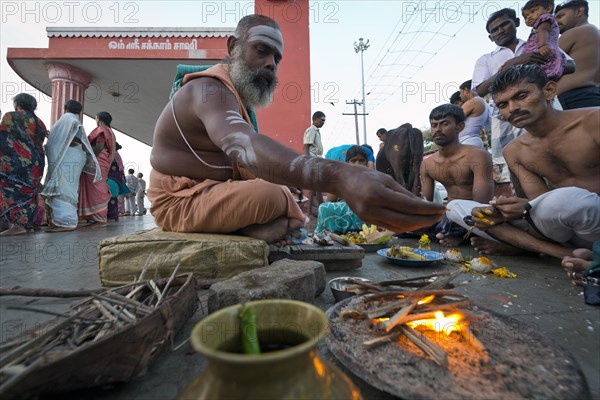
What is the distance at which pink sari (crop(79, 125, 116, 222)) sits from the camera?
5902 mm

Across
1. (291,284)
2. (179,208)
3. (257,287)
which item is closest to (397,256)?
(291,284)

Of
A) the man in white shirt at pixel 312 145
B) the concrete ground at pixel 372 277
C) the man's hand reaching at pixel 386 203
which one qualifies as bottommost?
the concrete ground at pixel 372 277

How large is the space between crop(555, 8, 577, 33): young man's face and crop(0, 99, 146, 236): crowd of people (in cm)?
811

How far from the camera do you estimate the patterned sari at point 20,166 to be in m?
4.59

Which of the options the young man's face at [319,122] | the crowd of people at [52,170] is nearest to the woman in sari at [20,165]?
the crowd of people at [52,170]

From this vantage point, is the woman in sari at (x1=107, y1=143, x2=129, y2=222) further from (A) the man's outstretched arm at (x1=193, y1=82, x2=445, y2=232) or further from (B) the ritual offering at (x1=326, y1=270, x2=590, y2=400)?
(B) the ritual offering at (x1=326, y1=270, x2=590, y2=400)

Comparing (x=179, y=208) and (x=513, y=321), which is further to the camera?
(x=179, y=208)

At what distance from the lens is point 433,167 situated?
13.9 feet

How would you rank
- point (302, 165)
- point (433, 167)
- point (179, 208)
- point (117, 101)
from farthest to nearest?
point (117, 101)
point (433, 167)
point (179, 208)
point (302, 165)

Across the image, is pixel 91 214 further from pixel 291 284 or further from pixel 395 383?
pixel 395 383

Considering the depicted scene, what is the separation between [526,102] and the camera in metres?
2.56

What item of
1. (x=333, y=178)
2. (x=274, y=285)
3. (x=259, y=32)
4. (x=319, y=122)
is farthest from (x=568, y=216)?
(x=319, y=122)

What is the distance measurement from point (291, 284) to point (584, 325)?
1.42m

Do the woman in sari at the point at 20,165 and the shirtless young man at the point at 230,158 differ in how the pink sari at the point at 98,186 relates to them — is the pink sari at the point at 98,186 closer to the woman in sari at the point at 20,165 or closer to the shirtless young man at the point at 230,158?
the woman in sari at the point at 20,165
